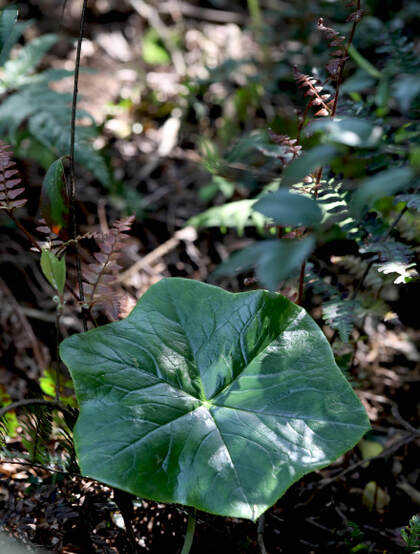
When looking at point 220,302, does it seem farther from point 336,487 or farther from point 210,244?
point 210,244

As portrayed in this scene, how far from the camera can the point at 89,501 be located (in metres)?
1.12

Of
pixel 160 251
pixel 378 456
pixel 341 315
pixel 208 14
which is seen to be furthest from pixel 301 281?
pixel 208 14

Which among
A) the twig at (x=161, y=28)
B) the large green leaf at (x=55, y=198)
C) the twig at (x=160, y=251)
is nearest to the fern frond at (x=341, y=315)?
the large green leaf at (x=55, y=198)

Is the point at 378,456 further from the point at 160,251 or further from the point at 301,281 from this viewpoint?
the point at 160,251

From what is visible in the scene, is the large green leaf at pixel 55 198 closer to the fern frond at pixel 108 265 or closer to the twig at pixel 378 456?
the fern frond at pixel 108 265

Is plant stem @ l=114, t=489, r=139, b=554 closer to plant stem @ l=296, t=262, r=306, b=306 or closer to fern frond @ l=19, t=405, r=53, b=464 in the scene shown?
fern frond @ l=19, t=405, r=53, b=464

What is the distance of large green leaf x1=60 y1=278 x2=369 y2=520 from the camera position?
3.18 ft

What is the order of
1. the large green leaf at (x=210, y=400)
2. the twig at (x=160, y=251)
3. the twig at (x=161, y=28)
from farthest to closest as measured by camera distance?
the twig at (x=161, y=28)
the twig at (x=160, y=251)
the large green leaf at (x=210, y=400)

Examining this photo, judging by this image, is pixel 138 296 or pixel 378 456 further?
pixel 138 296

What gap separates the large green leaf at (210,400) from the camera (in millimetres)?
968

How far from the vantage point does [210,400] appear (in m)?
1.13

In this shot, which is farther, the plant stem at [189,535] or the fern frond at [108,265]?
the fern frond at [108,265]

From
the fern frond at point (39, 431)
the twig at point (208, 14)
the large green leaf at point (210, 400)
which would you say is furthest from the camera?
the twig at point (208, 14)

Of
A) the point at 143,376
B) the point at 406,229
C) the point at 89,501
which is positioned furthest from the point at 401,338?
the point at 89,501
